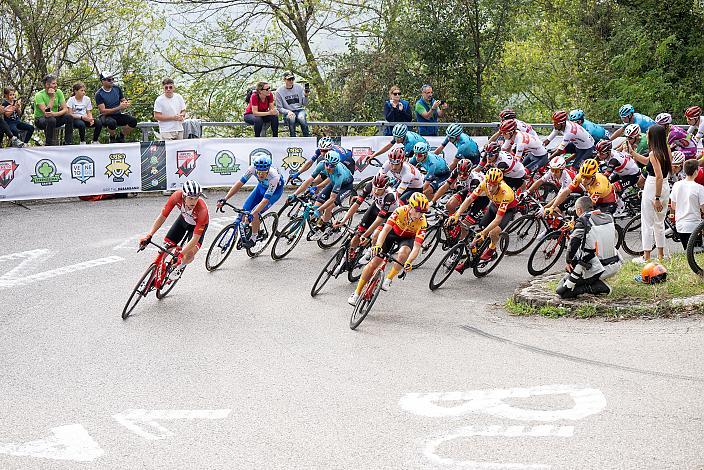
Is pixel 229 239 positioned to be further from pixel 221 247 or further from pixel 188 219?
pixel 188 219

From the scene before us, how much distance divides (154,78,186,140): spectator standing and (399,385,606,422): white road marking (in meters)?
14.0

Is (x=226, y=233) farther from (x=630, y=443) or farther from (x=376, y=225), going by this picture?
(x=630, y=443)

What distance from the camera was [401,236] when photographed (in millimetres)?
13688

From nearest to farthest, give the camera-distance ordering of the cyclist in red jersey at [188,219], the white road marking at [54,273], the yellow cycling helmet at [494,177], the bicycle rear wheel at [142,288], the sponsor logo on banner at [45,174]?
the bicycle rear wheel at [142,288]
the cyclist in red jersey at [188,219]
the white road marking at [54,273]
the yellow cycling helmet at [494,177]
the sponsor logo on banner at [45,174]

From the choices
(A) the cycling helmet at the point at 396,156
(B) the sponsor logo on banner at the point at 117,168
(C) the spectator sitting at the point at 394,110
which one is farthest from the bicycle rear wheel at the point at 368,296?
(C) the spectator sitting at the point at 394,110

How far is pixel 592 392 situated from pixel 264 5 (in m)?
24.4

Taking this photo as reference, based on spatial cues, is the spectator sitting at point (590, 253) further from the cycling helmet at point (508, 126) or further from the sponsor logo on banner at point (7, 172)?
the sponsor logo on banner at point (7, 172)

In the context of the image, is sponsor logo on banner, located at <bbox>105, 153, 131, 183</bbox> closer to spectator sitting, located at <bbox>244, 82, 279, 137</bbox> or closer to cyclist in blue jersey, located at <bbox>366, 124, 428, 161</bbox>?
spectator sitting, located at <bbox>244, 82, 279, 137</bbox>

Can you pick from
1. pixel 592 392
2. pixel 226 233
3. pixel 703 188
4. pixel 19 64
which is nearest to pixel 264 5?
pixel 19 64

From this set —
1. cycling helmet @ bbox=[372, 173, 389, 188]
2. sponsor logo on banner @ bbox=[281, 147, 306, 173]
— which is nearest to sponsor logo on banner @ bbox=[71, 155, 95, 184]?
sponsor logo on banner @ bbox=[281, 147, 306, 173]

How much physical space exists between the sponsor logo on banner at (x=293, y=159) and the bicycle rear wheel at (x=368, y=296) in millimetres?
10205

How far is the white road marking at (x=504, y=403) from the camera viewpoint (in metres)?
9.29

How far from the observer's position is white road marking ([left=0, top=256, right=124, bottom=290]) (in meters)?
15.1

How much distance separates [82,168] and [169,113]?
8.32 feet
